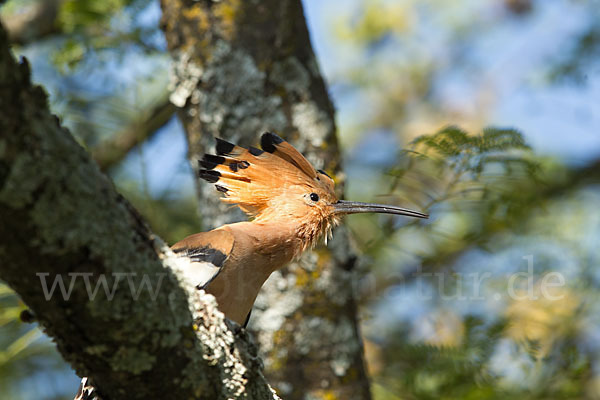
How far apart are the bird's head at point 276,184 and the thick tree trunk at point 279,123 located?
250 millimetres

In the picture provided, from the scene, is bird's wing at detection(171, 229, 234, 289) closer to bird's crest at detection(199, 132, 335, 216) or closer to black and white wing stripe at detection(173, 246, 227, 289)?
black and white wing stripe at detection(173, 246, 227, 289)

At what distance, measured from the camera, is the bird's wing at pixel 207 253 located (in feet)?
9.10

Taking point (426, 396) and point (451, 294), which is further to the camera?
point (451, 294)

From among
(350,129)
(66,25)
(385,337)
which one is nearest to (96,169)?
(66,25)

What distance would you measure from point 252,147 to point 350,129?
14.6 ft

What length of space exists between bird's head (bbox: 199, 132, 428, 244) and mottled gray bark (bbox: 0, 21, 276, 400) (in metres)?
1.44

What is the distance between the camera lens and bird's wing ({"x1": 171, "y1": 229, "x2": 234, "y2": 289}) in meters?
2.77

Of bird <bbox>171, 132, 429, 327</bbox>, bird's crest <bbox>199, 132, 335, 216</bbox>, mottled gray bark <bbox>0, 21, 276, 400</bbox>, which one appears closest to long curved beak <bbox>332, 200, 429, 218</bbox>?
bird <bbox>171, 132, 429, 327</bbox>

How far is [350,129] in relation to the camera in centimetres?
759

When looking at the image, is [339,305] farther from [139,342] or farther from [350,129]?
[350,129]

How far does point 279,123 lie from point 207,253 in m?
1.04

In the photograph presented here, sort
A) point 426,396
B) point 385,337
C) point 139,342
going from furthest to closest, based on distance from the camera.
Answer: point 385,337, point 426,396, point 139,342

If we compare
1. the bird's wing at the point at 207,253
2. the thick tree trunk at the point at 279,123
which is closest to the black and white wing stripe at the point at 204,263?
A: the bird's wing at the point at 207,253

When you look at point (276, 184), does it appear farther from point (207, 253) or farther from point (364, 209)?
point (207, 253)
